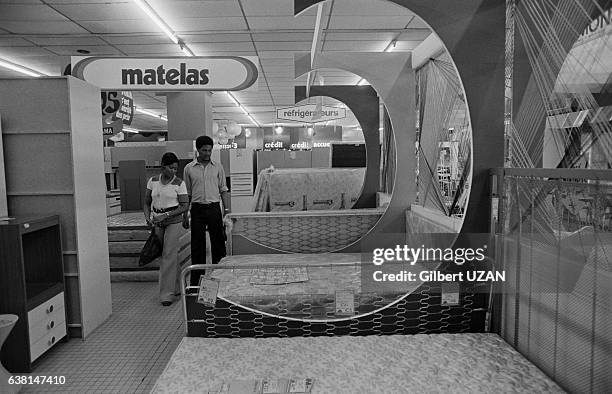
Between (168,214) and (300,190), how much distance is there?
1575 millimetres

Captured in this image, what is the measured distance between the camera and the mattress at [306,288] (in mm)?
2576

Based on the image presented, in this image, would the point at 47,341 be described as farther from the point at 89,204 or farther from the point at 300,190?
the point at 300,190

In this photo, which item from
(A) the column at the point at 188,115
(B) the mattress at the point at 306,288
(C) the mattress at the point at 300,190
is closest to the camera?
(B) the mattress at the point at 306,288

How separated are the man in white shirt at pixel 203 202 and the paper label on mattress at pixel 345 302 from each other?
2.66 meters

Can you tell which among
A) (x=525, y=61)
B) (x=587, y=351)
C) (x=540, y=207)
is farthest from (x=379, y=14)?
(x=587, y=351)

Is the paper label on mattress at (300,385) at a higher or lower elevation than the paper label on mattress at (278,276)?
lower

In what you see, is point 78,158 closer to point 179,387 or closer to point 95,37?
point 179,387

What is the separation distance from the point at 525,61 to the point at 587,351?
1.44 metres

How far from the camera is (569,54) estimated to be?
6.63ft

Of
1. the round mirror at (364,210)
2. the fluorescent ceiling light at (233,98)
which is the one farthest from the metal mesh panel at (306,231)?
the fluorescent ceiling light at (233,98)

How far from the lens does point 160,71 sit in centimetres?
488

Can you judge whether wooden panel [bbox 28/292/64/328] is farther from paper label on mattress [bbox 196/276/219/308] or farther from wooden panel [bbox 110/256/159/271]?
wooden panel [bbox 110/256/159/271]

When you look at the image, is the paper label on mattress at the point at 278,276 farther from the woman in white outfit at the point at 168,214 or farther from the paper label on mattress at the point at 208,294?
the woman in white outfit at the point at 168,214

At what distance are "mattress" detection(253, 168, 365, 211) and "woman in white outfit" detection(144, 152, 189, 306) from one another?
3.08ft
